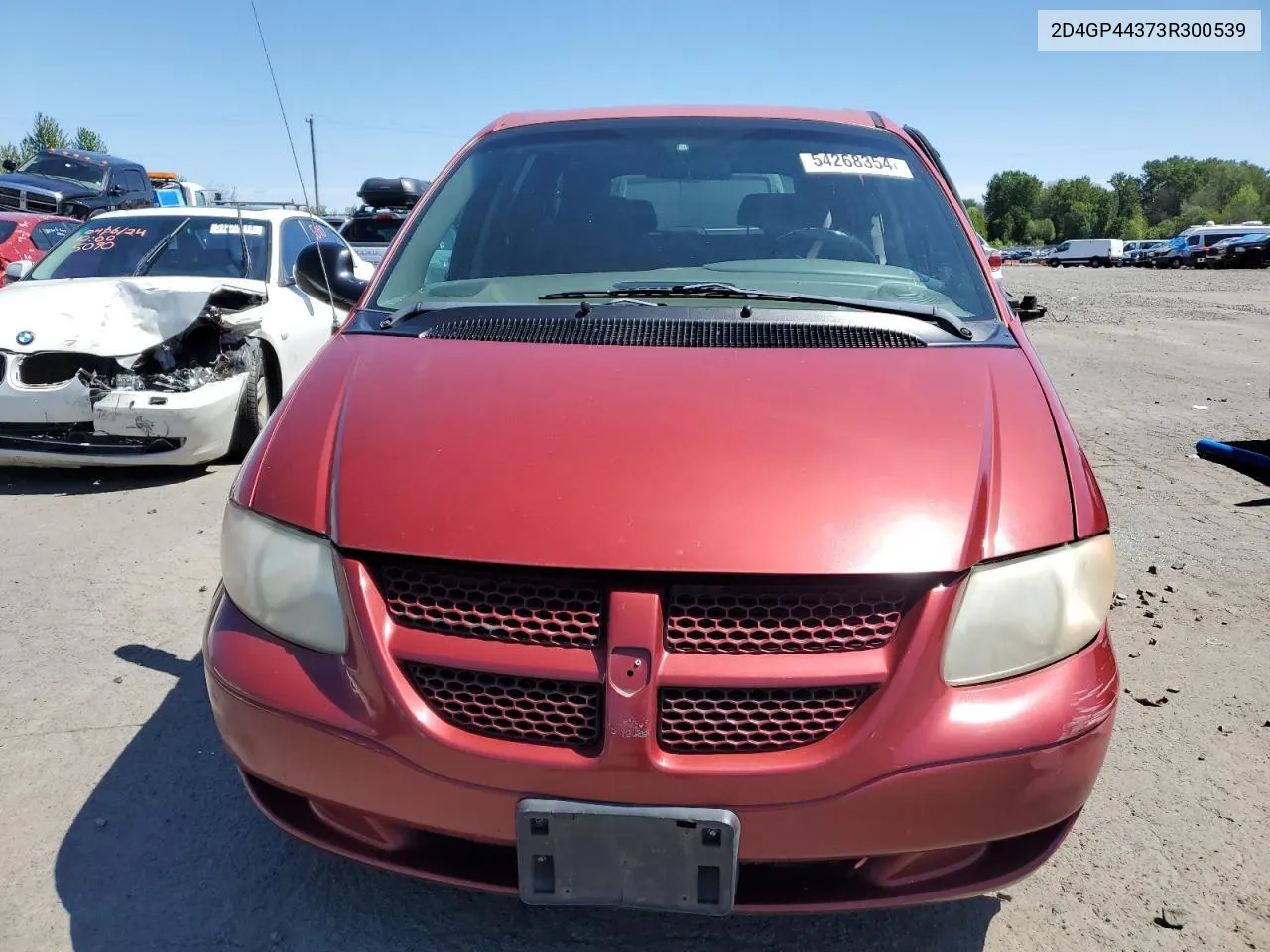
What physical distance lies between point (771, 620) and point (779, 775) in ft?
0.85

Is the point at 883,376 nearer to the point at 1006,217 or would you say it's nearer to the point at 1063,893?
the point at 1063,893

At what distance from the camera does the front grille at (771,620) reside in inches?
66.0

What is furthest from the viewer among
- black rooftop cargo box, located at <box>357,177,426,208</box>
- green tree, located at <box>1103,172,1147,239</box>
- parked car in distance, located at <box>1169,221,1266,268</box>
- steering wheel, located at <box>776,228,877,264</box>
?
green tree, located at <box>1103,172,1147,239</box>

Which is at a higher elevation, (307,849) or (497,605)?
(497,605)

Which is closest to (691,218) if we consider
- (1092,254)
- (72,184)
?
(72,184)

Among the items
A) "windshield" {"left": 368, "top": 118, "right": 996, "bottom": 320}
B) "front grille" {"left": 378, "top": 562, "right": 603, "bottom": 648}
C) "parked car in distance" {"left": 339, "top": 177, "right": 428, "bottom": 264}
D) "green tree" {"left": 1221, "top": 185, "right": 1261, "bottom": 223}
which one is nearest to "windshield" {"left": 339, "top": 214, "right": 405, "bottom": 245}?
"parked car in distance" {"left": 339, "top": 177, "right": 428, "bottom": 264}

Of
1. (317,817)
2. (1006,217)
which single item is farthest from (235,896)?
(1006,217)

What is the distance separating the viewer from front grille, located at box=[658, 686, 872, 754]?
65.5 inches

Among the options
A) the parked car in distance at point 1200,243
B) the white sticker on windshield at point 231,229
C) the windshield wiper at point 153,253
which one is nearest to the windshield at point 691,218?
the white sticker on windshield at point 231,229

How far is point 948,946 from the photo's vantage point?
6.85 feet

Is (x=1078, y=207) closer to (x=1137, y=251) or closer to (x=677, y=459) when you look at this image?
(x=1137, y=251)

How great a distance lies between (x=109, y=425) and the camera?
5.43 metres

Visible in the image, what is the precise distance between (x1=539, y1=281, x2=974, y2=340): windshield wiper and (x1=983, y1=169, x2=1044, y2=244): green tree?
153 meters

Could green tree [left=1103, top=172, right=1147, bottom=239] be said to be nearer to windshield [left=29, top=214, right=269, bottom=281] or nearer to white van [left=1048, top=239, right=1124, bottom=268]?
white van [left=1048, top=239, right=1124, bottom=268]
